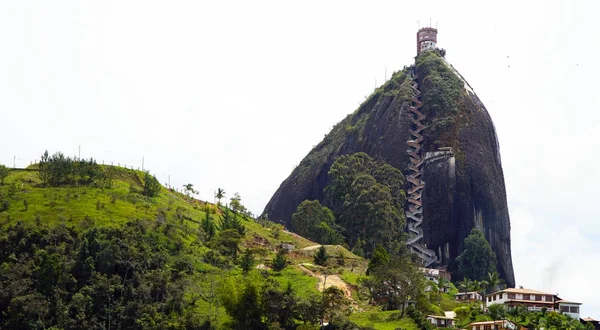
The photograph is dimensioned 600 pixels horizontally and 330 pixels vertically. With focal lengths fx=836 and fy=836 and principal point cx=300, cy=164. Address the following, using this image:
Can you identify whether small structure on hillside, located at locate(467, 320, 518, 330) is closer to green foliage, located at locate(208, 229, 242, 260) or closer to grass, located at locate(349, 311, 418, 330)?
grass, located at locate(349, 311, 418, 330)

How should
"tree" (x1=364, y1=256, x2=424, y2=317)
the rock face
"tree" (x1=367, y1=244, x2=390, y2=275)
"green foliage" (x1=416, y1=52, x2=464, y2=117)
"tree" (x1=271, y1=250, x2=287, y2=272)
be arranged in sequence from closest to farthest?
"tree" (x1=364, y1=256, x2=424, y2=317), "tree" (x1=271, y1=250, x2=287, y2=272), "tree" (x1=367, y1=244, x2=390, y2=275), the rock face, "green foliage" (x1=416, y1=52, x2=464, y2=117)

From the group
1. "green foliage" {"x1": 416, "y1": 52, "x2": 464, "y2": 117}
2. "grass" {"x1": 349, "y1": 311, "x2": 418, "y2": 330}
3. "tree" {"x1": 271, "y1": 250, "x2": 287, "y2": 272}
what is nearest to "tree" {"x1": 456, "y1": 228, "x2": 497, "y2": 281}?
"green foliage" {"x1": 416, "y1": 52, "x2": 464, "y2": 117}

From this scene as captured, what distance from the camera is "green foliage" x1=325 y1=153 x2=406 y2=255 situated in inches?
4715

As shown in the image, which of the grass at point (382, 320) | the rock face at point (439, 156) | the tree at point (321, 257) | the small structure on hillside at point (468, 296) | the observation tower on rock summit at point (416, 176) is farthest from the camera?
the rock face at point (439, 156)

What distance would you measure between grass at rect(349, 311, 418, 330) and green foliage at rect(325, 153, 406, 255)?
106ft

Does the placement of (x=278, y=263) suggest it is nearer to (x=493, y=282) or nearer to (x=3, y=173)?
(x=493, y=282)

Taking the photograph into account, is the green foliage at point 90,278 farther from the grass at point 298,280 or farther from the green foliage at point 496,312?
the green foliage at point 496,312

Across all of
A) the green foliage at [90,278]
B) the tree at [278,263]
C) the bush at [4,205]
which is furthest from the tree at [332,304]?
the bush at [4,205]

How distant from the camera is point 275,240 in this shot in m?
108

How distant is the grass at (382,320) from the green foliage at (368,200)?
32172mm

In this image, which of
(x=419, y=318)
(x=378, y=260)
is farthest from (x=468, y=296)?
(x=419, y=318)

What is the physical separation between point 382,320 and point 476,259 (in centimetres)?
4425

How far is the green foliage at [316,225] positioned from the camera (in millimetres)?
117812

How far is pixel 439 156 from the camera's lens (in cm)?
13800
